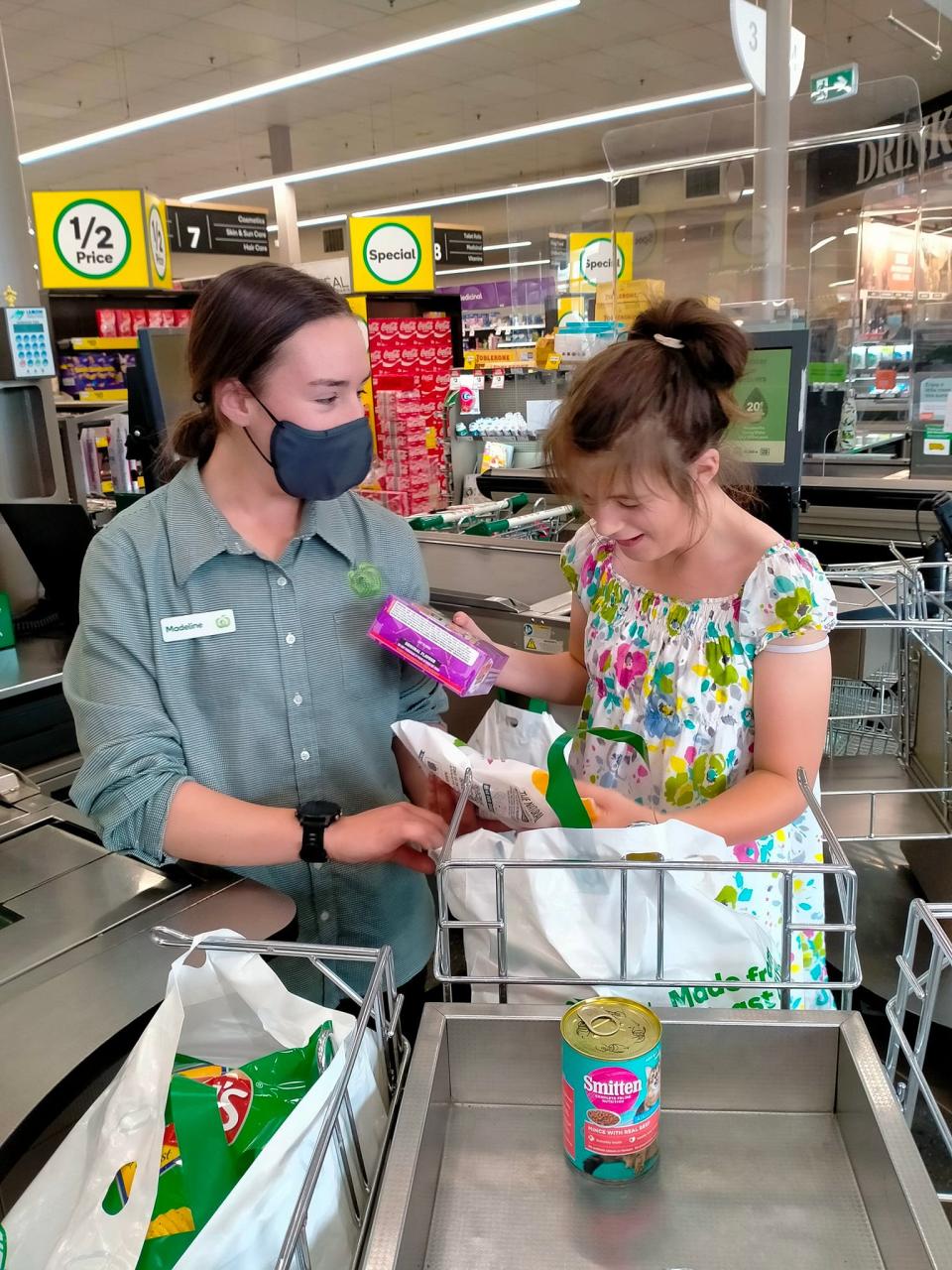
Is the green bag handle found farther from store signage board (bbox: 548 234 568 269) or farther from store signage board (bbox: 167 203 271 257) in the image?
store signage board (bbox: 548 234 568 269)

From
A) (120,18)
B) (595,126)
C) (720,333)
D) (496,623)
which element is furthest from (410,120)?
(720,333)

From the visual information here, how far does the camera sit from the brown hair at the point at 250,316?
1.44 meters

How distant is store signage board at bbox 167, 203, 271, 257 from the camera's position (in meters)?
10.6

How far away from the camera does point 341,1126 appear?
75 cm

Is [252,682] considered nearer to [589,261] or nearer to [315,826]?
[315,826]

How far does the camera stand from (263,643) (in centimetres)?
154

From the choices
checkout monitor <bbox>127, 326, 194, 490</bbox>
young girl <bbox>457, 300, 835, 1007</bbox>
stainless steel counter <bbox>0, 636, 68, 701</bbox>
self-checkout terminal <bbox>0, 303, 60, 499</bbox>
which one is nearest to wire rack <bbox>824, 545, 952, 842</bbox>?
young girl <bbox>457, 300, 835, 1007</bbox>

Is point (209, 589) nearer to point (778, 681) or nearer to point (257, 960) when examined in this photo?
point (257, 960)

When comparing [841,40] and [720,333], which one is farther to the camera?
[841,40]

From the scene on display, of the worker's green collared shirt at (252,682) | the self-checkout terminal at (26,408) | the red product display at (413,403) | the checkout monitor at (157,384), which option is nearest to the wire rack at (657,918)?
Answer: the worker's green collared shirt at (252,682)

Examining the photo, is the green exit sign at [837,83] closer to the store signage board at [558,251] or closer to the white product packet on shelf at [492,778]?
the store signage board at [558,251]

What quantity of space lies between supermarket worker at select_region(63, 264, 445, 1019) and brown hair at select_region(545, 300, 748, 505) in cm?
38

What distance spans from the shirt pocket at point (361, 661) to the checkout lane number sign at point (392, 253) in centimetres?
709

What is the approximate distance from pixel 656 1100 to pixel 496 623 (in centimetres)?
191
